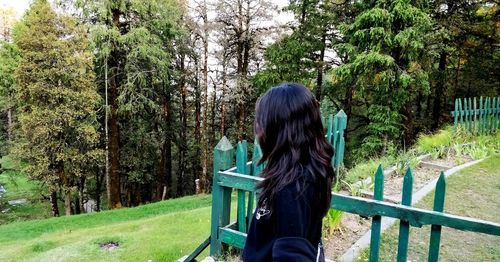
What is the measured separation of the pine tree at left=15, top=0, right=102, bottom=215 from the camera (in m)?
13.4

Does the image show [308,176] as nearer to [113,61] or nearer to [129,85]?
[129,85]

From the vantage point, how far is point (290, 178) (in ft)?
4.35

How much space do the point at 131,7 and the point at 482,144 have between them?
12780mm

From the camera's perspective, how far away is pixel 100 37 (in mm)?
13547

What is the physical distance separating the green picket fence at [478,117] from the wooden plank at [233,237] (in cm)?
704

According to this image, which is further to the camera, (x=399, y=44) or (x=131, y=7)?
(x=131, y=7)

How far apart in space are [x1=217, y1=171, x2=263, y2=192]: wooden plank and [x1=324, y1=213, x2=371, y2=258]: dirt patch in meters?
1.14

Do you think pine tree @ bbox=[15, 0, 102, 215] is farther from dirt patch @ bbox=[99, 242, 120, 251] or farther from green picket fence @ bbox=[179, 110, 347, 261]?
green picket fence @ bbox=[179, 110, 347, 261]

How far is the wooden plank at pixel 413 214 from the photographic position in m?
2.07

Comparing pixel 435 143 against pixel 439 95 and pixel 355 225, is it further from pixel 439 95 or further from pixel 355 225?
pixel 439 95

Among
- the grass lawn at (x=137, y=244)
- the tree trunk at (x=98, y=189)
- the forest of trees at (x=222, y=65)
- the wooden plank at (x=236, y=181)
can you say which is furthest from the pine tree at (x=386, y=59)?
the tree trunk at (x=98, y=189)

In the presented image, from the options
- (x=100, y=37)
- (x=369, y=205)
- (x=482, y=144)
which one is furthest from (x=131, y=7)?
(x=369, y=205)

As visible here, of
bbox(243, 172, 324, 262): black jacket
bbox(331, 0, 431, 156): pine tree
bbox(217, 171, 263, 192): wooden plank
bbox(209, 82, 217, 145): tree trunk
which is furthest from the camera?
bbox(209, 82, 217, 145): tree trunk

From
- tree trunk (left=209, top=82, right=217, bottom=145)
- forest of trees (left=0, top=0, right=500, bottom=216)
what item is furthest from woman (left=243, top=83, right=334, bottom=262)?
tree trunk (left=209, top=82, right=217, bottom=145)
